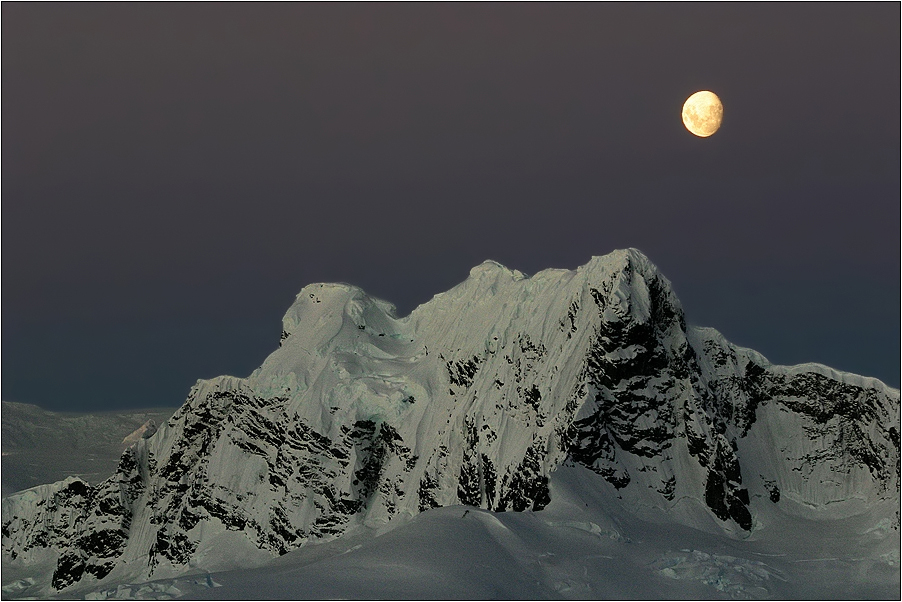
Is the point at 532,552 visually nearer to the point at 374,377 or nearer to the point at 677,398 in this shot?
the point at 677,398

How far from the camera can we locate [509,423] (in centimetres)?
13438

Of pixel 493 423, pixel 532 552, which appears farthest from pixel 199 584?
pixel 493 423

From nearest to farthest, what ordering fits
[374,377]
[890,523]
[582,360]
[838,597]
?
[838,597], [890,523], [582,360], [374,377]

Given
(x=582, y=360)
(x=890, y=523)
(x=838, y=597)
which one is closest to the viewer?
(x=838, y=597)

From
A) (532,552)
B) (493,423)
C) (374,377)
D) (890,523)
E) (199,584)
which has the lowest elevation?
(199,584)

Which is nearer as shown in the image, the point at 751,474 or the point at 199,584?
the point at 199,584

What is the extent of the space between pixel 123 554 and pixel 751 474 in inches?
3988

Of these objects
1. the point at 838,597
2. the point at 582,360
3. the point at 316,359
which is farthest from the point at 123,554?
the point at 838,597

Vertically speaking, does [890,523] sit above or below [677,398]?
below

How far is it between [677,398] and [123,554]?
97.1 metres

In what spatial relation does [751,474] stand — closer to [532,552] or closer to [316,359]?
[532,552]

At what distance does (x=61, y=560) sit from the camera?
188m

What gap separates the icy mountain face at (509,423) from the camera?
12962 centimetres

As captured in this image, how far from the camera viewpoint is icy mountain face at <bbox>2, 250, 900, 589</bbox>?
129625 millimetres
